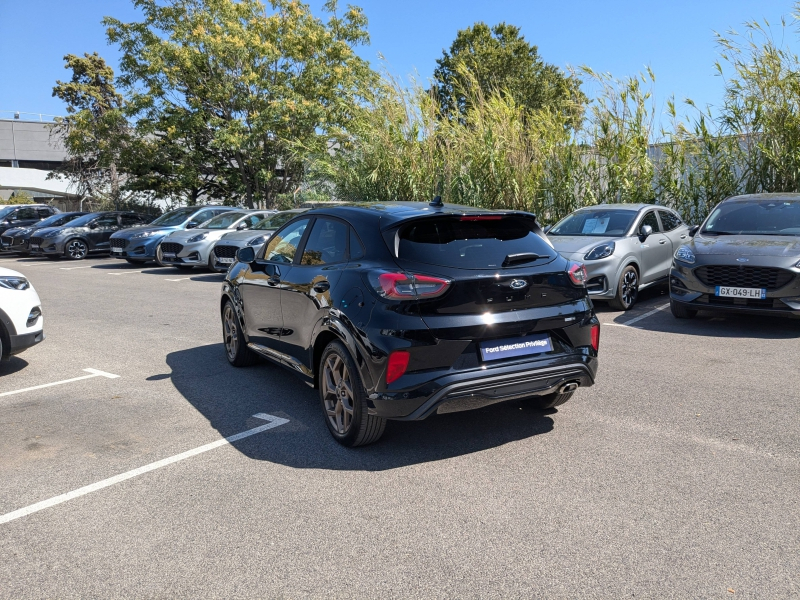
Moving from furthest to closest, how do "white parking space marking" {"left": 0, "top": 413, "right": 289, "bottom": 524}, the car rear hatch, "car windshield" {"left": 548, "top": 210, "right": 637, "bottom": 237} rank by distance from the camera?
1. "car windshield" {"left": 548, "top": 210, "right": 637, "bottom": 237}
2. the car rear hatch
3. "white parking space marking" {"left": 0, "top": 413, "right": 289, "bottom": 524}

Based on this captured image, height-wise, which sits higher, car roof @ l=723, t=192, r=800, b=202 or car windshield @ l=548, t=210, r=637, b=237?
car roof @ l=723, t=192, r=800, b=202

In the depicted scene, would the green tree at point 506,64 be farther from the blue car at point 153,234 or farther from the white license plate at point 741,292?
the white license plate at point 741,292

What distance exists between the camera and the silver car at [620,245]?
33.1ft

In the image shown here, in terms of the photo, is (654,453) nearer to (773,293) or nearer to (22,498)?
(22,498)

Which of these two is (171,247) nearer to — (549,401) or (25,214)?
(549,401)

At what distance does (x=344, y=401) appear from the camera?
482cm

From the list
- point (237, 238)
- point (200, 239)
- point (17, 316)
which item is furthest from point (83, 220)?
point (17, 316)

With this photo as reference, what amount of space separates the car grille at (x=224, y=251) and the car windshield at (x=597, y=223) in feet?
25.5

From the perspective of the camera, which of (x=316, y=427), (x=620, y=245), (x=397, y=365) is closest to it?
(x=397, y=365)

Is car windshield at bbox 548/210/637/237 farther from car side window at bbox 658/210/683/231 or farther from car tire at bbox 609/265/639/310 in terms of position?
car side window at bbox 658/210/683/231

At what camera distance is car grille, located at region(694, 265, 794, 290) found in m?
8.20

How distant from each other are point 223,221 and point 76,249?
7.80 metres

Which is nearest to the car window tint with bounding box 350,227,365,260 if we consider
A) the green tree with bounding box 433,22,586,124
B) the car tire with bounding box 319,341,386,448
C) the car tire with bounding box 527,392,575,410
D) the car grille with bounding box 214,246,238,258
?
the car tire with bounding box 319,341,386,448

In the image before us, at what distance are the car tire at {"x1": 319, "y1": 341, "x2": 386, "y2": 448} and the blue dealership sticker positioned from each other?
2.70 feet
